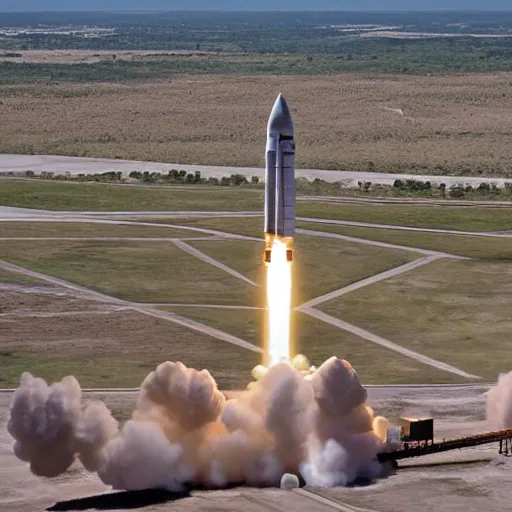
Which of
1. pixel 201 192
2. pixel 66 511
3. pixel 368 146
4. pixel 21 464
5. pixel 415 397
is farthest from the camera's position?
pixel 368 146

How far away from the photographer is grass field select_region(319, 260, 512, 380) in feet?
280

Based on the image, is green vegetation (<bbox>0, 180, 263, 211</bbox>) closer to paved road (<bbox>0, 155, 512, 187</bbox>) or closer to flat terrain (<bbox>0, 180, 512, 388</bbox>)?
flat terrain (<bbox>0, 180, 512, 388</bbox>)

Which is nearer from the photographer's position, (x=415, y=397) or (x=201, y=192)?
(x=415, y=397)

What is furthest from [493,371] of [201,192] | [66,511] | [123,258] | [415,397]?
[201,192]

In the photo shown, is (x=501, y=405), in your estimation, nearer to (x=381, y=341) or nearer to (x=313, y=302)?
(x=381, y=341)

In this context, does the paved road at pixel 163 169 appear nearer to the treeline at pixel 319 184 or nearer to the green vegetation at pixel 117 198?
the treeline at pixel 319 184

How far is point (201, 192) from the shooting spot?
14288cm

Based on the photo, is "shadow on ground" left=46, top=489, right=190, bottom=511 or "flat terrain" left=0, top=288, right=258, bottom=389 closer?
"shadow on ground" left=46, top=489, right=190, bottom=511

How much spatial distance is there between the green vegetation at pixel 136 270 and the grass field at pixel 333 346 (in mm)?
4431

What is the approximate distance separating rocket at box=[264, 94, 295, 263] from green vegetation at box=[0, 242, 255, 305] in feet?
87.5

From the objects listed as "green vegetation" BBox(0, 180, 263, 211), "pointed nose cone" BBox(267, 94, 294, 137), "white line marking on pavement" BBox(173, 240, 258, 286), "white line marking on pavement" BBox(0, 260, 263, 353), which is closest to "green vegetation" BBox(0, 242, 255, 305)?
"white line marking on pavement" BBox(173, 240, 258, 286)

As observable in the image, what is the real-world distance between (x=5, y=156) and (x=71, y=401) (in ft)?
380

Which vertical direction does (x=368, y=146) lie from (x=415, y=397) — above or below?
above

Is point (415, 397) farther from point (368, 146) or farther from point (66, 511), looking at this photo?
point (368, 146)
